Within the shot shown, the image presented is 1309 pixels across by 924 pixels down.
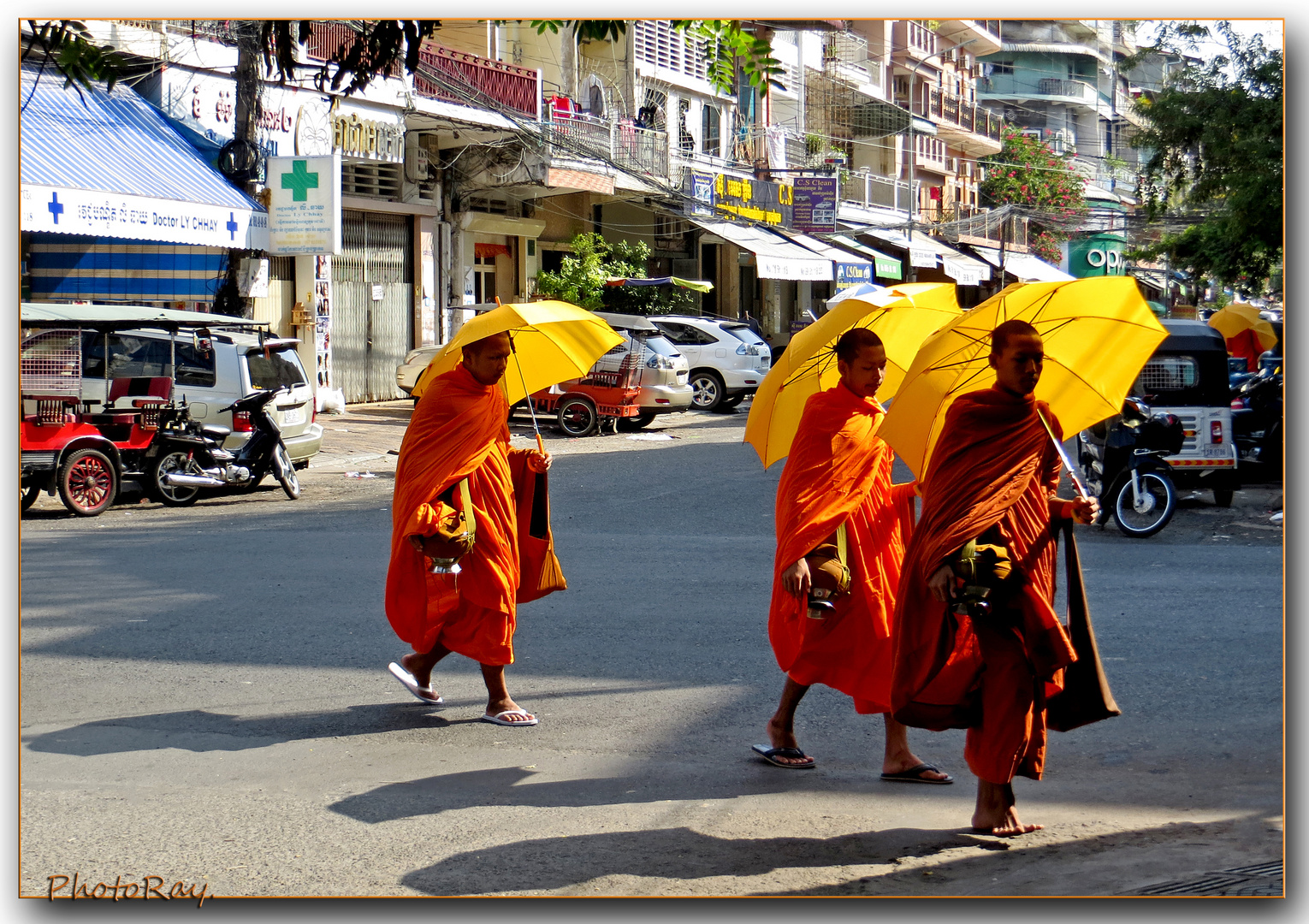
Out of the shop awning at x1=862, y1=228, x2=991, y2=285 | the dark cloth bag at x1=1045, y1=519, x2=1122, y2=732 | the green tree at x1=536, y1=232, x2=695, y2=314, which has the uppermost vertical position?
the shop awning at x1=862, y1=228, x2=991, y2=285

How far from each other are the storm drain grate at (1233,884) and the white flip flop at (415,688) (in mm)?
3189

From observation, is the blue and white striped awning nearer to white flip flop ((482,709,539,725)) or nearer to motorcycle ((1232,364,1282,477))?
white flip flop ((482,709,539,725))

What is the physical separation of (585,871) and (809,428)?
1753 millimetres

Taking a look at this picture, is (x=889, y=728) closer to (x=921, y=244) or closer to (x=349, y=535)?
(x=349, y=535)

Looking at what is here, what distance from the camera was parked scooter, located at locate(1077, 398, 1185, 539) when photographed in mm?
11352

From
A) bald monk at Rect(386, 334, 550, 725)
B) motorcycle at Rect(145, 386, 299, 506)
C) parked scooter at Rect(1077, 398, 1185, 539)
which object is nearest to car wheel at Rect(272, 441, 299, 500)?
motorcycle at Rect(145, 386, 299, 506)

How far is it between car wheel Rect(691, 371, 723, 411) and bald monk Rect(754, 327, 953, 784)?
762 inches

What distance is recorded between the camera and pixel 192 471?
44.0 feet

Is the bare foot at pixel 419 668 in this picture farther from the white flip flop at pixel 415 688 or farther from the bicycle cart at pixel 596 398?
the bicycle cart at pixel 596 398

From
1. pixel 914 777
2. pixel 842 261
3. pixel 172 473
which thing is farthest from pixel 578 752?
pixel 842 261

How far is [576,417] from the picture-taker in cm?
2017

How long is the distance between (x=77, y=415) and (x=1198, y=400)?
1017 cm

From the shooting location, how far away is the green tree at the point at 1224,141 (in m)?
13.3

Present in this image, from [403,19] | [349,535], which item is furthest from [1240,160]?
[403,19]
